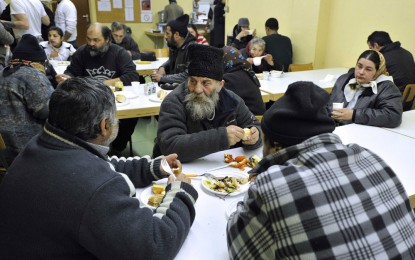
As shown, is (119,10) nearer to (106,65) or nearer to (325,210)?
(106,65)

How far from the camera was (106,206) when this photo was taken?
1.17 metres

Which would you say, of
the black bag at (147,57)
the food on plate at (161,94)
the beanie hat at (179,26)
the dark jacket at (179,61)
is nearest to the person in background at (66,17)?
the black bag at (147,57)

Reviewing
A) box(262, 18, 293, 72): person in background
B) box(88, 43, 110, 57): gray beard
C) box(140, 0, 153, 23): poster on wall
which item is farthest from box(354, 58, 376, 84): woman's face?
box(140, 0, 153, 23): poster on wall

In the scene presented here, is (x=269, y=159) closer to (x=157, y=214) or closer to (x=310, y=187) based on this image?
(x=310, y=187)

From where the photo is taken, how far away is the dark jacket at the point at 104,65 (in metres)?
4.31

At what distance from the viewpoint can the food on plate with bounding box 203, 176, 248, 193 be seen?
1812 millimetres

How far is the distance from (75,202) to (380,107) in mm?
2692

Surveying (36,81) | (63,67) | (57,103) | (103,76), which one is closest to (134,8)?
(63,67)

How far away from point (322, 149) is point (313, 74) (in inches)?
175

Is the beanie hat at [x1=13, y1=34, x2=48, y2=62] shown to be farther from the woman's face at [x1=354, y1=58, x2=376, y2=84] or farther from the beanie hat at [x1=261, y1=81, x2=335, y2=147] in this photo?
the woman's face at [x1=354, y1=58, x2=376, y2=84]

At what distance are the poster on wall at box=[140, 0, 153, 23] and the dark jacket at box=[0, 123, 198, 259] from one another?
31.0 ft

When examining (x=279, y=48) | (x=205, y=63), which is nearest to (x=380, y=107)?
(x=205, y=63)

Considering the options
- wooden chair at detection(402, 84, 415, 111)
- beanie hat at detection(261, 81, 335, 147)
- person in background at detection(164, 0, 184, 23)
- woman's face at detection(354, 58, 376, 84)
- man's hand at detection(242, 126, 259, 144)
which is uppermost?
person in background at detection(164, 0, 184, 23)

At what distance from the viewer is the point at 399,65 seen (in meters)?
4.38
